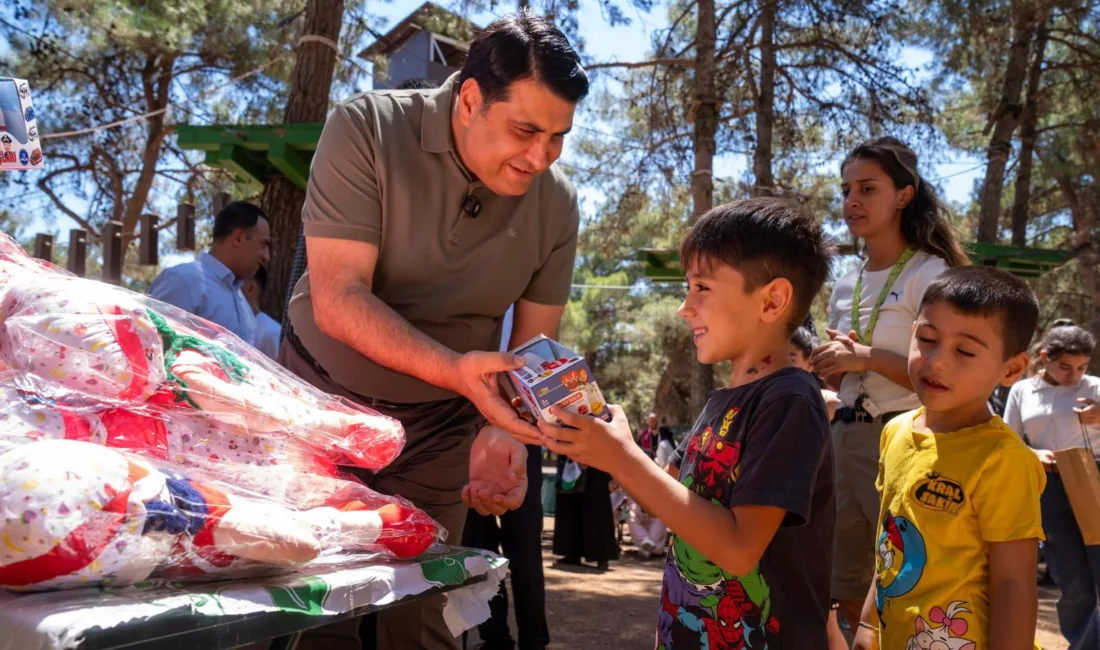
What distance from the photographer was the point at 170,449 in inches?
54.9

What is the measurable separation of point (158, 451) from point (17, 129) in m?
0.98

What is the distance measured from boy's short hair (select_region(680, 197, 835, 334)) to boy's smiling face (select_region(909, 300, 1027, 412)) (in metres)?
0.51

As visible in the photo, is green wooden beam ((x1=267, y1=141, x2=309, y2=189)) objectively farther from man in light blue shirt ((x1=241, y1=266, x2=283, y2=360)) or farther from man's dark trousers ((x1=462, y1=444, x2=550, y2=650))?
man's dark trousers ((x1=462, y1=444, x2=550, y2=650))

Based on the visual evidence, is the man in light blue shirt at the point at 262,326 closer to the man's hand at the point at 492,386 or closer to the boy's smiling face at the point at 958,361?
the man's hand at the point at 492,386

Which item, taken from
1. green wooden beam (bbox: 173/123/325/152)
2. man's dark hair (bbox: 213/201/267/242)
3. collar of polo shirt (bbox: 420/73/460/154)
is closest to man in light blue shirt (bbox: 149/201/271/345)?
man's dark hair (bbox: 213/201/267/242)

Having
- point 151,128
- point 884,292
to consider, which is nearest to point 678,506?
point 884,292

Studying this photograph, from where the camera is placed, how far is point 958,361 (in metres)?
2.15

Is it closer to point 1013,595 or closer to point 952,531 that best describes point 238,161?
point 952,531

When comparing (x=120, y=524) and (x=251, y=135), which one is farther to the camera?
(x=251, y=135)

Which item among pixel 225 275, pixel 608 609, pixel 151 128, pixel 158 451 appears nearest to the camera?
pixel 158 451

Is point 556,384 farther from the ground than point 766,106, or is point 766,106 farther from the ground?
point 766,106

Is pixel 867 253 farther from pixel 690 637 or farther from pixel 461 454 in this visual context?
pixel 690 637

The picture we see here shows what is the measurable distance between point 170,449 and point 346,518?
0.95 ft

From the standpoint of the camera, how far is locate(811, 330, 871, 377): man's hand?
2.75m
